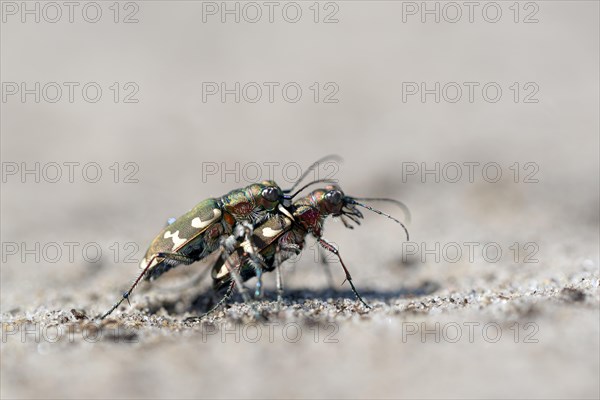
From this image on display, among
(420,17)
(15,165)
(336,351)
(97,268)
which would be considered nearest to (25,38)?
(15,165)

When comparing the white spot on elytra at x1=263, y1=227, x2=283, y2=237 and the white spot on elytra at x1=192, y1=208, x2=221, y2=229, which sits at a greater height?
the white spot on elytra at x1=192, y1=208, x2=221, y2=229

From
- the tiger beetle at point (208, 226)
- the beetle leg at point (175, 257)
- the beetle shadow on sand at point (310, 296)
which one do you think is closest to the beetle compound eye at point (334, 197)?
the tiger beetle at point (208, 226)

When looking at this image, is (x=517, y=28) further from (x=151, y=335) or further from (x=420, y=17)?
(x=151, y=335)

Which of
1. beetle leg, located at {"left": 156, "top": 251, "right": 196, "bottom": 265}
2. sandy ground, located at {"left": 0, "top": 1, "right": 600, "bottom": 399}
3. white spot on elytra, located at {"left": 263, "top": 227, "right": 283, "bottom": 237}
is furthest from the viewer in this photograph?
white spot on elytra, located at {"left": 263, "top": 227, "right": 283, "bottom": 237}

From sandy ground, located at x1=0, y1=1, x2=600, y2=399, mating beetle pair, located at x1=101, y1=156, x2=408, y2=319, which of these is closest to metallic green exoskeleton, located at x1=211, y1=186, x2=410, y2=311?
mating beetle pair, located at x1=101, y1=156, x2=408, y2=319

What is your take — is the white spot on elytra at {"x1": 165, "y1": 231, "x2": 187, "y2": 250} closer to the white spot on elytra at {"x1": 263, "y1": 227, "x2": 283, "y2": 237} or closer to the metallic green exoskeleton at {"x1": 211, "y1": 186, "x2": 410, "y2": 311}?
the metallic green exoskeleton at {"x1": 211, "y1": 186, "x2": 410, "y2": 311}

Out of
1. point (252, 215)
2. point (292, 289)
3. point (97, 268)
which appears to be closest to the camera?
point (252, 215)

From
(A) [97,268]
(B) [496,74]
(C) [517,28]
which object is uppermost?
(C) [517,28]

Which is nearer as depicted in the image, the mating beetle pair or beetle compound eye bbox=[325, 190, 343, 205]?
the mating beetle pair
